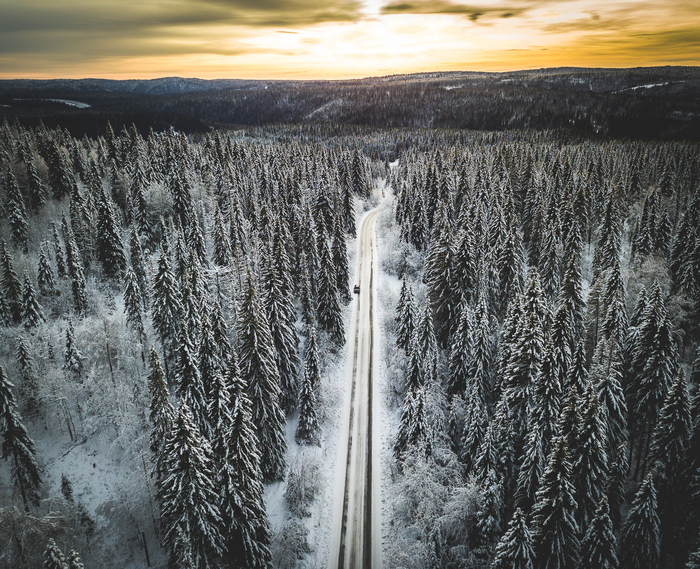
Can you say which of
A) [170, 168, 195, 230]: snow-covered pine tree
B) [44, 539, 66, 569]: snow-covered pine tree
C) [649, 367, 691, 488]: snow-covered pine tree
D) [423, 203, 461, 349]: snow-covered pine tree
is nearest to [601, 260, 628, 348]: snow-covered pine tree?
[649, 367, 691, 488]: snow-covered pine tree

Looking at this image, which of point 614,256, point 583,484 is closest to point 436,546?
point 583,484

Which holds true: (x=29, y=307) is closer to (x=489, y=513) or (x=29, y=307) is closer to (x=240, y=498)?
(x=240, y=498)

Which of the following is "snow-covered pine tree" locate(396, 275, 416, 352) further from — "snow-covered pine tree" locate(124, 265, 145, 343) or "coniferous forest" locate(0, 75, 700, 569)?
"snow-covered pine tree" locate(124, 265, 145, 343)

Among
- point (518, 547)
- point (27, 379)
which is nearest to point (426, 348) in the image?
point (518, 547)

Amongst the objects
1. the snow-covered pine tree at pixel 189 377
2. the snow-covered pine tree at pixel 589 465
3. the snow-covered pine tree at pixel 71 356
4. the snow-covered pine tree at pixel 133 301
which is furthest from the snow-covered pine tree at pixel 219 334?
the snow-covered pine tree at pixel 589 465

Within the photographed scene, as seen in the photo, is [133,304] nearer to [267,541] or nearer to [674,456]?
[267,541]

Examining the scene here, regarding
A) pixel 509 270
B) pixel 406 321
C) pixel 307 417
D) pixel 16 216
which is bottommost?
pixel 307 417
